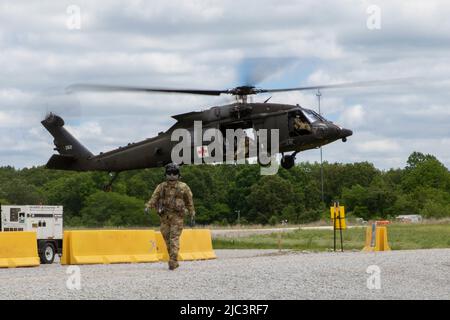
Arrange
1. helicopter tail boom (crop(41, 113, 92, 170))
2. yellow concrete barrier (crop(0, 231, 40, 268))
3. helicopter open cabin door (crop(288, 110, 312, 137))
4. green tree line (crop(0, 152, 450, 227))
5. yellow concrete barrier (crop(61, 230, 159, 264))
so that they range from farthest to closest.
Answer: green tree line (crop(0, 152, 450, 227))
helicopter tail boom (crop(41, 113, 92, 170))
helicopter open cabin door (crop(288, 110, 312, 137))
yellow concrete barrier (crop(61, 230, 159, 264))
yellow concrete barrier (crop(0, 231, 40, 268))

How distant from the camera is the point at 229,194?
120188 mm

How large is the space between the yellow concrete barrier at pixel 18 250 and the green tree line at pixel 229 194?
46992 millimetres

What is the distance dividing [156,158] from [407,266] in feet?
74.0

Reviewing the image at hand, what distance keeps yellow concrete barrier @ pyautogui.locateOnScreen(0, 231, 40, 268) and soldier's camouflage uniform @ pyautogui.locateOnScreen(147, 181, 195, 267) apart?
606 centimetres

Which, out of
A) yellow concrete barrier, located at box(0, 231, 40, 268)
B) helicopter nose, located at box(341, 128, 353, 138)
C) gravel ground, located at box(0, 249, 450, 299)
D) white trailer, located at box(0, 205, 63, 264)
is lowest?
gravel ground, located at box(0, 249, 450, 299)

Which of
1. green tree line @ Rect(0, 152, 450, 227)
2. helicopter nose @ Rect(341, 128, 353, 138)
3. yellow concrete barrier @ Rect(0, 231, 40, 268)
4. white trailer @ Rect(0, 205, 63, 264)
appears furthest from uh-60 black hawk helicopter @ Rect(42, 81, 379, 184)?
green tree line @ Rect(0, 152, 450, 227)

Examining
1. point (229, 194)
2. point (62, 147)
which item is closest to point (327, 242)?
point (62, 147)

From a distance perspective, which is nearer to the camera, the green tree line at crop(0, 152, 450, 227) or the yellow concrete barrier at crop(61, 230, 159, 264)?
the yellow concrete barrier at crop(61, 230, 159, 264)

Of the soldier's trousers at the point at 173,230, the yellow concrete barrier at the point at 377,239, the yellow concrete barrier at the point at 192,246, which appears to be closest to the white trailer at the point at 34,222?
the yellow concrete barrier at the point at 192,246

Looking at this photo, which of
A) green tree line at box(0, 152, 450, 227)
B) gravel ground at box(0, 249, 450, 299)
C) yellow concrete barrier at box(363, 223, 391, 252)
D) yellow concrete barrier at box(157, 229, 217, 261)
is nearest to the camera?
gravel ground at box(0, 249, 450, 299)

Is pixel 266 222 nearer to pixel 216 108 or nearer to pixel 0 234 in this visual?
pixel 216 108

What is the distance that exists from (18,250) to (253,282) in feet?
32.7

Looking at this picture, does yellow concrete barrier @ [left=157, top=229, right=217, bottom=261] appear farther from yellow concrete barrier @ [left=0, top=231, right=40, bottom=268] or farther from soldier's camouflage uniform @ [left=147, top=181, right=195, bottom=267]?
soldier's camouflage uniform @ [left=147, top=181, right=195, bottom=267]

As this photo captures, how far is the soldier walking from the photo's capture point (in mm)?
23141
